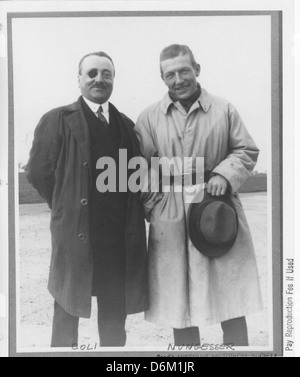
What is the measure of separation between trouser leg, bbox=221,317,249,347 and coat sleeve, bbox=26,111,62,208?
0.89 metres

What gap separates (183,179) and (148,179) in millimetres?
144

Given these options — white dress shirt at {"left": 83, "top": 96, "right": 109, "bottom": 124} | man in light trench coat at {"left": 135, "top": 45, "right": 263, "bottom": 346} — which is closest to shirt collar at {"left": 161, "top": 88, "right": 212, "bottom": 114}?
man in light trench coat at {"left": 135, "top": 45, "right": 263, "bottom": 346}

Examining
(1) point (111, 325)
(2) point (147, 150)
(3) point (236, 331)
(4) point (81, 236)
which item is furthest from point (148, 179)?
(3) point (236, 331)

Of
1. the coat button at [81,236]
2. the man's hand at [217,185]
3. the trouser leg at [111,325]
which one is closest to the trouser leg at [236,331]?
the trouser leg at [111,325]

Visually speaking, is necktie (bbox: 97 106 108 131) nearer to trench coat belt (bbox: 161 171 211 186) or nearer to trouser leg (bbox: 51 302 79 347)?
trench coat belt (bbox: 161 171 211 186)

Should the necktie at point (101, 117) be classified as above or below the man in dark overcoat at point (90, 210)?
above

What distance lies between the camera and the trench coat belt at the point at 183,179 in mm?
2018

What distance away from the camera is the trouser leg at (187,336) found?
2.05m

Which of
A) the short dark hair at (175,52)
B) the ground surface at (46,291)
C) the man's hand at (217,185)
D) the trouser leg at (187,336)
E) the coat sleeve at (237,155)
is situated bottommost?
the trouser leg at (187,336)

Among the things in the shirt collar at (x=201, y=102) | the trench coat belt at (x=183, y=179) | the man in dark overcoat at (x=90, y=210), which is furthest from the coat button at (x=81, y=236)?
the shirt collar at (x=201, y=102)

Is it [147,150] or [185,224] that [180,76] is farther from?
[185,224]

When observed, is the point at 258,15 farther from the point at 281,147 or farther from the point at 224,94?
the point at 281,147

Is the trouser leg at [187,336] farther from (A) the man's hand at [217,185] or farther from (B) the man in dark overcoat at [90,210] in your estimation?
(A) the man's hand at [217,185]
